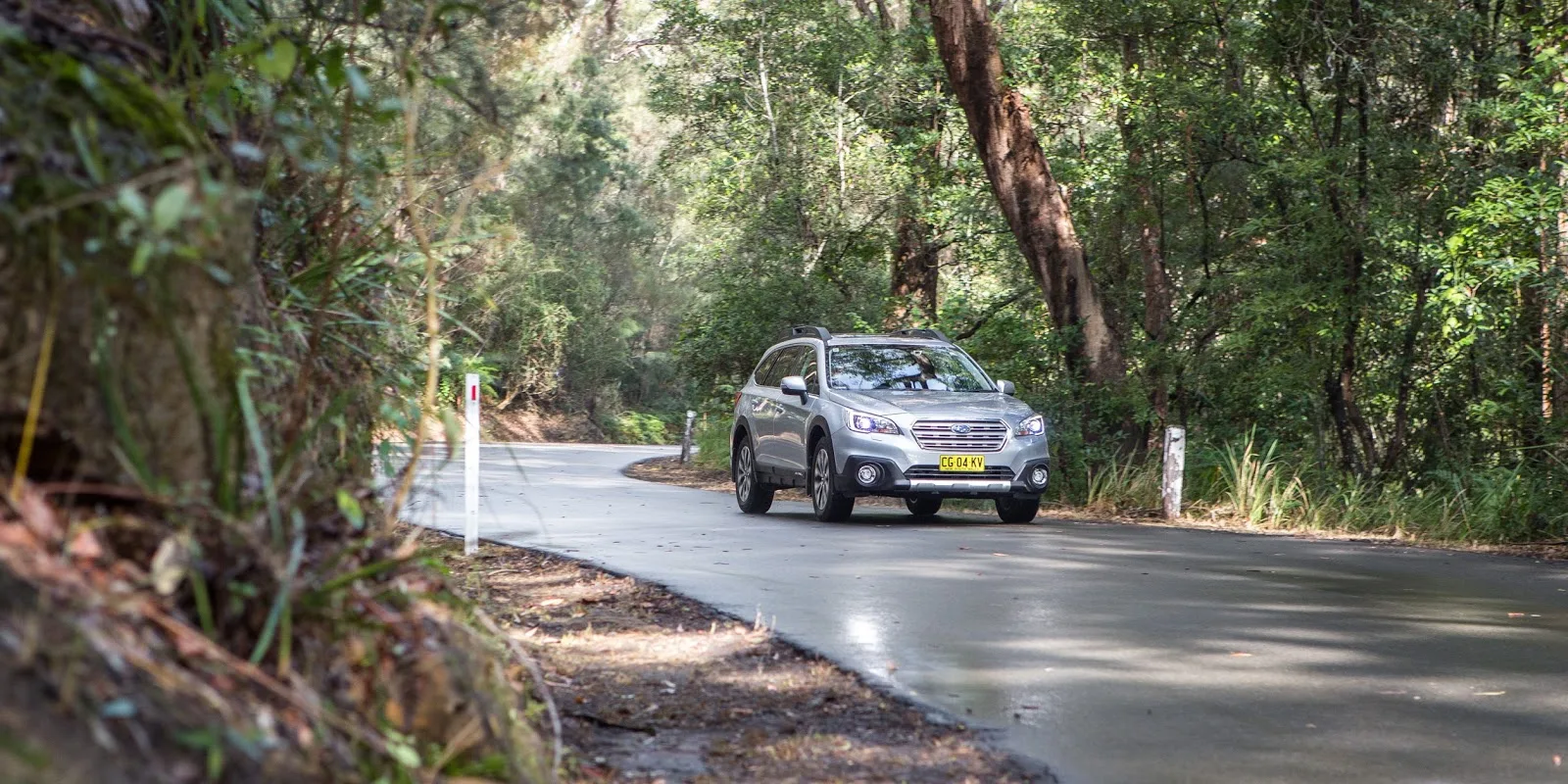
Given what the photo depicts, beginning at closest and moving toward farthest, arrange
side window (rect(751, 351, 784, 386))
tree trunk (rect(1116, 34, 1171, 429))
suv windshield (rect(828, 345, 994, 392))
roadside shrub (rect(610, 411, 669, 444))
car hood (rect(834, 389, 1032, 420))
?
car hood (rect(834, 389, 1032, 420))
suv windshield (rect(828, 345, 994, 392))
side window (rect(751, 351, 784, 386))
tree trunk (rect(1116, 34, 1171, 429))
roadside shrub (rect(610, 411, 669, 444))

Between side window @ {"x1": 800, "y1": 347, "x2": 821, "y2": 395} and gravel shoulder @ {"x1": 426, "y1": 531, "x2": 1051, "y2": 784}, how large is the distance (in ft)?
26.3

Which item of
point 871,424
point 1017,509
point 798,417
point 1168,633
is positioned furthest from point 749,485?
point 1168,633

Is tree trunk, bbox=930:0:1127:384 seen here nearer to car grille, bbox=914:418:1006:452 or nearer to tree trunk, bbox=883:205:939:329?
car grille, bbox=914:418:1006:452

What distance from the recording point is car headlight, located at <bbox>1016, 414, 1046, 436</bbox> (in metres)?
16.6

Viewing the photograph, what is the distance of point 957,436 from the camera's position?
1623 cm

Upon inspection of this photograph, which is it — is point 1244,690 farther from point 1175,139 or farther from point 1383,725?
point 1175,139

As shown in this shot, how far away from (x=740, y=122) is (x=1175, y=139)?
818cm

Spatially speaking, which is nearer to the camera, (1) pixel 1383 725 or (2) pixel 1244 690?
(1) pixel 1383 725

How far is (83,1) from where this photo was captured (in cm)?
373

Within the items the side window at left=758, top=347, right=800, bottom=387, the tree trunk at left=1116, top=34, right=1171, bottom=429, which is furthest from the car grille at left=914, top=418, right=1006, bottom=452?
the tree trunk at left=1116, top=34, right=1171, bottom=429

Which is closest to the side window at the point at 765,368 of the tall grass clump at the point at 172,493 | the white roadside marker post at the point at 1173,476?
the white roadside marker post at the point at 1173,476

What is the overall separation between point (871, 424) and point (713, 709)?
9973 mm

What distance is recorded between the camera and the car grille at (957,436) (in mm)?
16172

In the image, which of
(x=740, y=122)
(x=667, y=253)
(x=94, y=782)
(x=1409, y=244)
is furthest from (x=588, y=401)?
(x=94, y=782)
